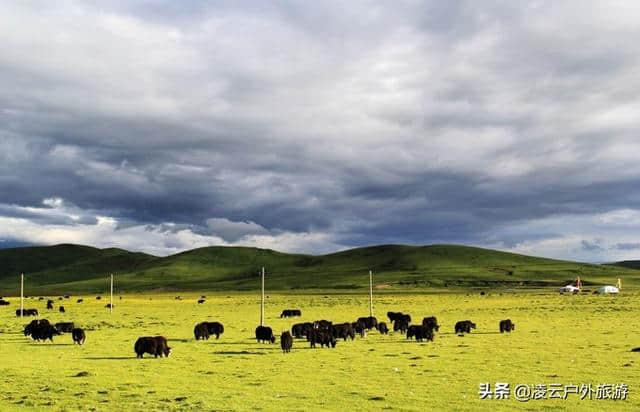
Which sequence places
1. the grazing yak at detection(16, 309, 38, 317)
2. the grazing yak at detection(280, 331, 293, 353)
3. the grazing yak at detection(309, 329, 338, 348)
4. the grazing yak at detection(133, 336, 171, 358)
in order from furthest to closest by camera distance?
the grazing yak at detection(16, 309, 38, 317) < the grazing yak at detection(309, 329, 338, 348) < the grazing yak at detection(280, 331, 293, 353) < the grazing yak at detection(133, 336, 171, 358)

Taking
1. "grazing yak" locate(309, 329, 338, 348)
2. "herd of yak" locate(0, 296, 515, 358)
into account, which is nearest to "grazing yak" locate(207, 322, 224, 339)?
"herd of yak" locate(0, 296, 515, 358)

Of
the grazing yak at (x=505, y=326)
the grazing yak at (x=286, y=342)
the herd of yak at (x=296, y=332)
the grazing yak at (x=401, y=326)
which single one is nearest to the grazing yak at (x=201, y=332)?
the herd of yak at (x=296, y=332)

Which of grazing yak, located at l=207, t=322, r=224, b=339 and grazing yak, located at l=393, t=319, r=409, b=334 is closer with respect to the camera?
grazing yak, located at l=207, t=322, r=224, b=339

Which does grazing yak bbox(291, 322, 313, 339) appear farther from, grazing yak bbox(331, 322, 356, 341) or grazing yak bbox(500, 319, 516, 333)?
grazing yak bbox(500, 319, 516, 333)

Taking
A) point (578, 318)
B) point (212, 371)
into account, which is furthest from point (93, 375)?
point (578, 318)

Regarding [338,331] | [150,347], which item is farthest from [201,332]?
[150,347]

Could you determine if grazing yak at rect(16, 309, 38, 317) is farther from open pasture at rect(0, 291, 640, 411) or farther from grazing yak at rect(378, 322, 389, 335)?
grazing yak at rect(378, 322, 389, 335)

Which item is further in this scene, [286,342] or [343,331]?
[343,331]

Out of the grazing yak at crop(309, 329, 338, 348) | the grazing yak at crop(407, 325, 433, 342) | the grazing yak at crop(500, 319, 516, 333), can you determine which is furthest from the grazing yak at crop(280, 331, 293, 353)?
the grazing yak at crop(500, 319, 516, 333)

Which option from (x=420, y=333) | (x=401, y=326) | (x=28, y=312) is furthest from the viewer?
(x=28, y=312)

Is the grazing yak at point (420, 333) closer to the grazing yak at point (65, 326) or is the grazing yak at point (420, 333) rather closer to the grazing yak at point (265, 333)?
the grazing yak at point (265, 333)

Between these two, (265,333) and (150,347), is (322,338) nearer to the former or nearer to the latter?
(265,333)

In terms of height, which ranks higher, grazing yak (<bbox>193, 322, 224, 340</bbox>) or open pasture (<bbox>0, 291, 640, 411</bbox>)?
grazing yak (<bbox>193, 322, 224, 340</bbox>)

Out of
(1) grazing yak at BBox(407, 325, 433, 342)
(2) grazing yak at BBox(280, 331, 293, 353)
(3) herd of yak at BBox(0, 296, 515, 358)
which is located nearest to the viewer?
(3) herd of yak at BBox(0, 296, 515, 358)
